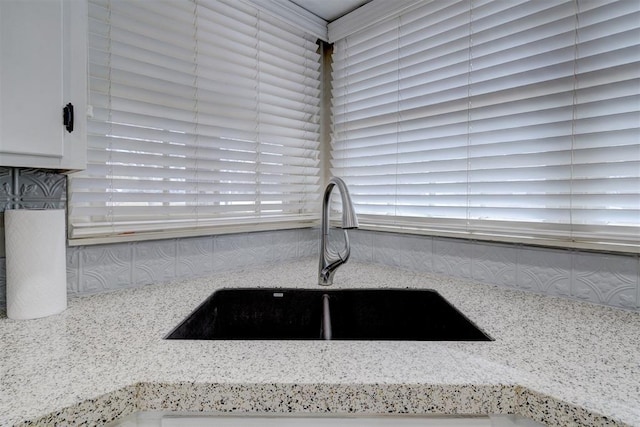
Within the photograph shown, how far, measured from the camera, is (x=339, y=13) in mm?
1640

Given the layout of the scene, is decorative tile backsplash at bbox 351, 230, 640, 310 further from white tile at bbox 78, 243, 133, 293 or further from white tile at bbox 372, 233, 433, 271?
white tile at bbox 78, 243, 133, 293

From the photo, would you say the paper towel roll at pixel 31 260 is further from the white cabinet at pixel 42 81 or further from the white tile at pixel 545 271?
the white tile at pixel 545 271

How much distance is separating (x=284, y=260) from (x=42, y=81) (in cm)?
113

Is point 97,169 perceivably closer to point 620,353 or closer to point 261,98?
point 261,98

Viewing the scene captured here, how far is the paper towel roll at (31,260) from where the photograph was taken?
2.63 ft

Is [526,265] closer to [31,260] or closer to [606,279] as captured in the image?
[606,279]

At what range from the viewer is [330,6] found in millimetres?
1570

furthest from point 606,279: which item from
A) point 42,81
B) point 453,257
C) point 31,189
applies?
point 31,189

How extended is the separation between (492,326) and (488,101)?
826mm

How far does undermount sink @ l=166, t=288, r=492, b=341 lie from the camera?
1.12 meters

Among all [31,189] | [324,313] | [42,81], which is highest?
[42,81]

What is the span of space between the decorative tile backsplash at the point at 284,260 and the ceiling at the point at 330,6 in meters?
1.16

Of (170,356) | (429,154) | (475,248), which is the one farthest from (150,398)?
(429,154)

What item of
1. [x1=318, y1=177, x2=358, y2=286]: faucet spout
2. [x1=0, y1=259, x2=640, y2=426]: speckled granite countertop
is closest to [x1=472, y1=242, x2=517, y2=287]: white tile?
[x1=0, y1=259, x2=640, y2=426]: speckled granite countertop
